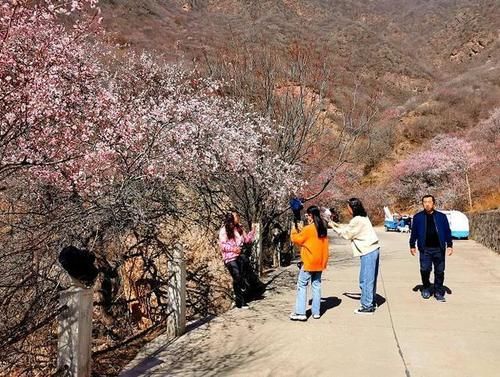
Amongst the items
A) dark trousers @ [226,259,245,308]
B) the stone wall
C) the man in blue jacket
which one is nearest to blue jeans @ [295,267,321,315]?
dark trousers @ [226,259,245,308]

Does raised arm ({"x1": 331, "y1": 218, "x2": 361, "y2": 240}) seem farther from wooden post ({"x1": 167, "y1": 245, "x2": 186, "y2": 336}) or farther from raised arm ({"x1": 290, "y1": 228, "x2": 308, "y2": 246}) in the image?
wooden post ({"x1": 167, "y1": 245, "x2": 186, "y2": 336})

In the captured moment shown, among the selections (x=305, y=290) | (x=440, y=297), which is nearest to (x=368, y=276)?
(x=305, y=290)

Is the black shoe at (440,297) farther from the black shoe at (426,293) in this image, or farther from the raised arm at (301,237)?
the raised arm at (301,237)

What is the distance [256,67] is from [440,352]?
906 cm

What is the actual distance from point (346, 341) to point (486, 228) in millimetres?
12368

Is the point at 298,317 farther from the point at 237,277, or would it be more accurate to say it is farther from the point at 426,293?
the point at 426,293

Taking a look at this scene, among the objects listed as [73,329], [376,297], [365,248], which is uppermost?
[365,248]

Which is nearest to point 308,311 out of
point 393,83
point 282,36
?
point 282,36

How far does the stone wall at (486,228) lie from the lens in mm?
14555

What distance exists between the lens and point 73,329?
12.7 feet

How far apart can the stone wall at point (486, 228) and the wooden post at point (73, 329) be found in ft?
42.7

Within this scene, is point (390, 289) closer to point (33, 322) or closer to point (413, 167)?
point (33, 322)

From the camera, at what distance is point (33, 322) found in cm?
481

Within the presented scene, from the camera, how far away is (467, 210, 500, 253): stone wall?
1455 cm
